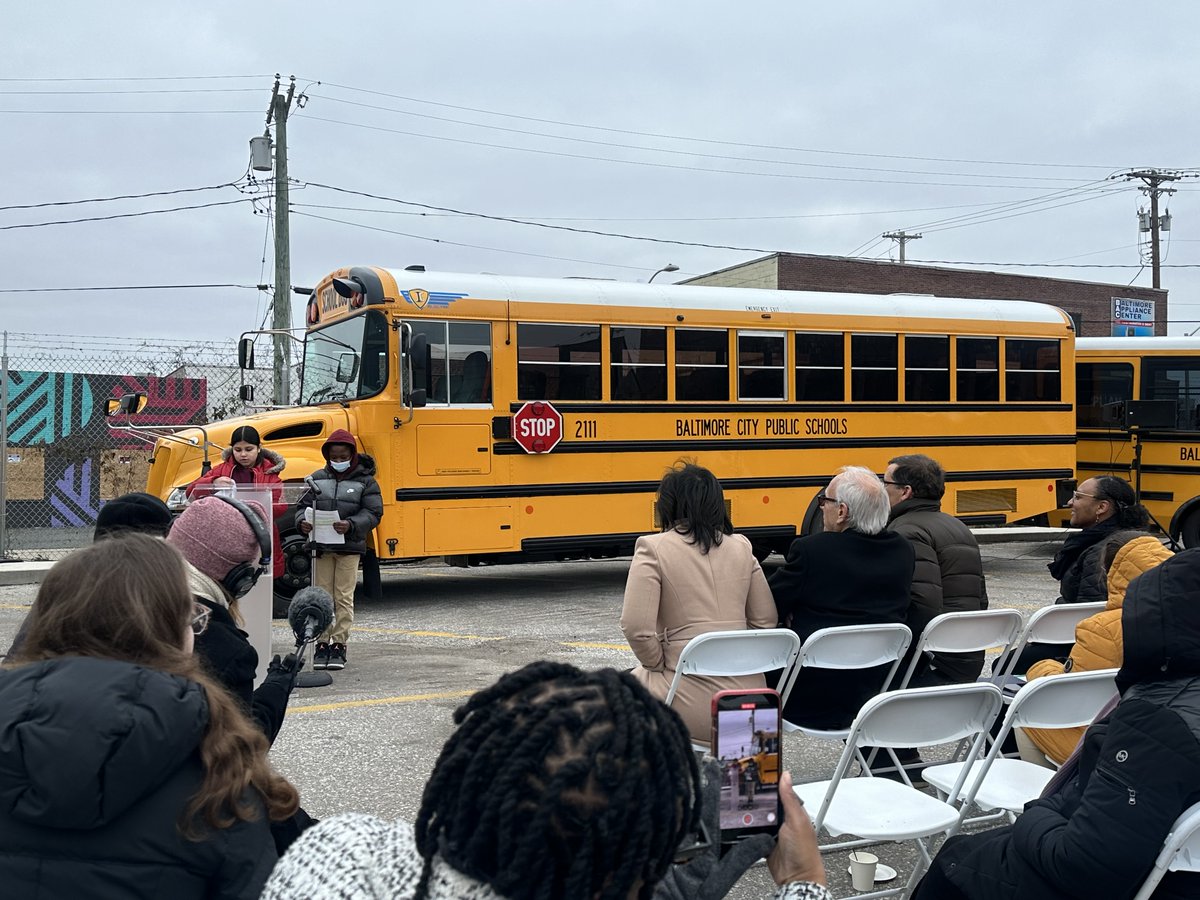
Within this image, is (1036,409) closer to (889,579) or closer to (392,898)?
(889,579)

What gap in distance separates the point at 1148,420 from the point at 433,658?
9718 millimetres

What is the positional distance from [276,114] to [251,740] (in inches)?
742

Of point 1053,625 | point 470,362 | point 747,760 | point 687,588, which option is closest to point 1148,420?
point 470,362

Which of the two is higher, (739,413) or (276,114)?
(276,114)

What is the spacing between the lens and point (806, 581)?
4.07 meters

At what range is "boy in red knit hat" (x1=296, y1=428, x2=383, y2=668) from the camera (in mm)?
A: 6742

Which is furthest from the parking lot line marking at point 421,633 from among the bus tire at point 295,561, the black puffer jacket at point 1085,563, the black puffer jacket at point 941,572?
the black puffer jacket at point 1085,563

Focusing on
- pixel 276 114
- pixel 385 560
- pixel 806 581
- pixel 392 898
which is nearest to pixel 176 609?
pixel 392 898

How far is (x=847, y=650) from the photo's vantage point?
3.89 metres

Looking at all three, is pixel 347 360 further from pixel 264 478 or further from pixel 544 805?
pixel 544 805

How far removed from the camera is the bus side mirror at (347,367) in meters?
9.31

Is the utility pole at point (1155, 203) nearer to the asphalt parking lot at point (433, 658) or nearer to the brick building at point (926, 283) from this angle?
the brick building at point (926, 283)

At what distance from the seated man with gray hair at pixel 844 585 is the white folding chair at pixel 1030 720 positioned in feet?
2.54

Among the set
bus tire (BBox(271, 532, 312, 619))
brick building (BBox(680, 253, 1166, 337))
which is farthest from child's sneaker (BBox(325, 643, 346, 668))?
brick building (BBox(680, 253, 1166, 337))
